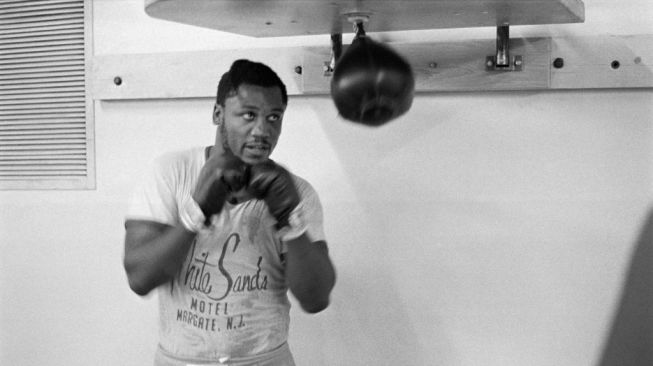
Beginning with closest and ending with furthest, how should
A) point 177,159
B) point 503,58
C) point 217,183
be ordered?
1. point 217,183
2. point 177,159
3. point 503,58

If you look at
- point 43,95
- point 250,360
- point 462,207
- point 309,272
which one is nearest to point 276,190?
point 309,272

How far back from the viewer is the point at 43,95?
2193 mm

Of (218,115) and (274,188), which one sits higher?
(218,115)

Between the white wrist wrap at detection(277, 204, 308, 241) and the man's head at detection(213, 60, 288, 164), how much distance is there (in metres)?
0.12

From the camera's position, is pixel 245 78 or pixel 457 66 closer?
pixel 245 78

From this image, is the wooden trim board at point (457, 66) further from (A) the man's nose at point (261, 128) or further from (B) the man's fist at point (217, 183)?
(B) the man's fist at point (217, 183)

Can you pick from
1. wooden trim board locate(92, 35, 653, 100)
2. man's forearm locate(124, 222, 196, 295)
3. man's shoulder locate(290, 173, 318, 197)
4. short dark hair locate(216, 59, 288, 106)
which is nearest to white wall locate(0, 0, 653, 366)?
wooden trim board locate(92, 35, 653, 100)

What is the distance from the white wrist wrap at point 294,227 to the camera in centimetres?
147

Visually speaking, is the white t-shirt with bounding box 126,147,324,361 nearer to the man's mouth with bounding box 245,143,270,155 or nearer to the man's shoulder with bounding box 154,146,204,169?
the man's shoulder with bounding box 154,146,204,169

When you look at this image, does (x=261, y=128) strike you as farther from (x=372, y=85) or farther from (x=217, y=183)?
(x=372, y=85)

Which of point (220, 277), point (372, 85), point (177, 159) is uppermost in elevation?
point (372, 85)

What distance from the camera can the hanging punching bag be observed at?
1.28 m

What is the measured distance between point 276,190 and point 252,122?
0.55 ft

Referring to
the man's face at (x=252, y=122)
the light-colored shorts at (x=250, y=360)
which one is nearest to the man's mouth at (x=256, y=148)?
the man's face at (x=252, y=122)
